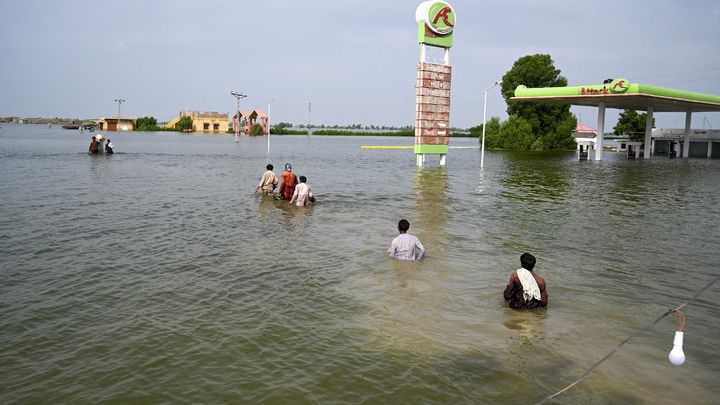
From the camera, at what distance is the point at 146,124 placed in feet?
604

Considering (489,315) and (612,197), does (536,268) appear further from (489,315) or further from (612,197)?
(612,197)

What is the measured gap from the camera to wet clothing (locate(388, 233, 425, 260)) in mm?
13344

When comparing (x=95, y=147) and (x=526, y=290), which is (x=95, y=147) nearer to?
(x=95, y=147)

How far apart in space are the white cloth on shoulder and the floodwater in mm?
314

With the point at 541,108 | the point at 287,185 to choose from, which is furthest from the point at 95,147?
the point at 541,108

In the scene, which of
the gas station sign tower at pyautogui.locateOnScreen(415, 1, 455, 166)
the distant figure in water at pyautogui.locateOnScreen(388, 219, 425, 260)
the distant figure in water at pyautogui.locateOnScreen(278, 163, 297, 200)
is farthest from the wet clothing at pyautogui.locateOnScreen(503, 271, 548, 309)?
the gas station sign tower at pyautogui.locateOnScreen(415, 1, 455, 166)

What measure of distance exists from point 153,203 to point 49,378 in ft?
52.1

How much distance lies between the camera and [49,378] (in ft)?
23.4

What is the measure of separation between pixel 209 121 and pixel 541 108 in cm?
11376

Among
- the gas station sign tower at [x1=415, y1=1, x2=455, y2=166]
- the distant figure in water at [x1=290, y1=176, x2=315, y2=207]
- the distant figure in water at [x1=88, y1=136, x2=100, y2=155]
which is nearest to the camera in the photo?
the distant figure in water at [x1=290, y1=176, x2=315, y2=207]

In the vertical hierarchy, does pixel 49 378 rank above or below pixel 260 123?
below

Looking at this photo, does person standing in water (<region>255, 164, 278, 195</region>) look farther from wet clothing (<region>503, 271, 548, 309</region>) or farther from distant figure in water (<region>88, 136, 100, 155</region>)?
distant figure in water (<region>88, 136, 100, 155</region>)

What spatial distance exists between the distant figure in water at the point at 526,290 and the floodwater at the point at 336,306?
219 millimetres

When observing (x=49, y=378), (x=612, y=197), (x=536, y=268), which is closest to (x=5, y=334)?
(x=49, y=378)
